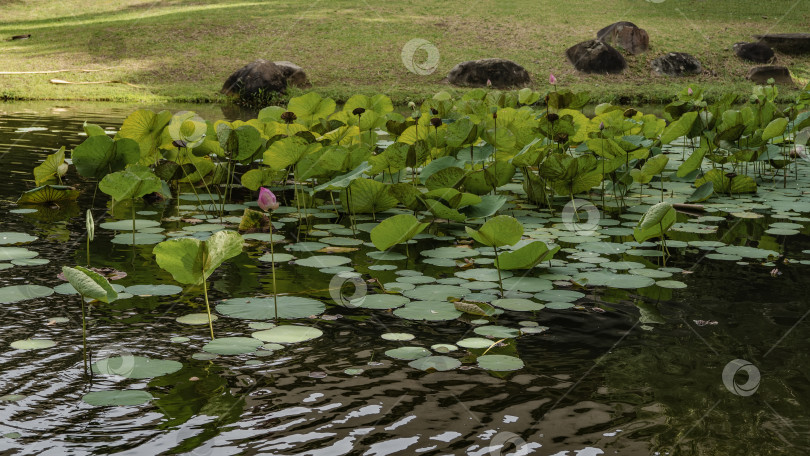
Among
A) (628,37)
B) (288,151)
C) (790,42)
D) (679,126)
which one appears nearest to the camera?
(288,151)

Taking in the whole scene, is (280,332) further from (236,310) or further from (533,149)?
(533,149)

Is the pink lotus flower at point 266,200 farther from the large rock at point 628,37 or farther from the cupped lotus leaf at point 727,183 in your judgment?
the large rock at point 628,37

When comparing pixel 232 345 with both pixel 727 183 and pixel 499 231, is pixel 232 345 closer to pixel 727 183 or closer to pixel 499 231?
pixel 499 231

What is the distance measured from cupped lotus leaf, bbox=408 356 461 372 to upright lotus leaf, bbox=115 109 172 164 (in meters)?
2.11

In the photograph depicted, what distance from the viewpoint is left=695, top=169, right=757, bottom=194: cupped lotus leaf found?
418 cm

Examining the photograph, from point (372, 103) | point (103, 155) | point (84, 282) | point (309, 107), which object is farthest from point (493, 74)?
point (84, 282)

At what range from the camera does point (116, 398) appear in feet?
4.95

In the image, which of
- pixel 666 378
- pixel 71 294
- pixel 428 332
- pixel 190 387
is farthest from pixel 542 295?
pixel 71 294

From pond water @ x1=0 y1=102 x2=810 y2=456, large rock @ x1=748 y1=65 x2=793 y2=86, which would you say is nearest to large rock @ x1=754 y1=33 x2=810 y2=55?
large rock @ x1=748 y1=65 x2=793 y2=86
